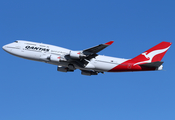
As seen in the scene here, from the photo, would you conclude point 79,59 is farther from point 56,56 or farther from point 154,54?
point 154,54

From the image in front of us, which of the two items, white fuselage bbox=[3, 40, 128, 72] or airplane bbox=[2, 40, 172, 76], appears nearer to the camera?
airplane bbox=[2, 40, 172, 76]

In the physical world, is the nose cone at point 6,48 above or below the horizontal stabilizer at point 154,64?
above

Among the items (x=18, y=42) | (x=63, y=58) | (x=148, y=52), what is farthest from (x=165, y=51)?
(x=18, y=42)

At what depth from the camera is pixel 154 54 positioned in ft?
152

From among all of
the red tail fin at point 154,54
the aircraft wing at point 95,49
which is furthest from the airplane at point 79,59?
the aircraft wing at point 95,49

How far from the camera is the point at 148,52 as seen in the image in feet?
154

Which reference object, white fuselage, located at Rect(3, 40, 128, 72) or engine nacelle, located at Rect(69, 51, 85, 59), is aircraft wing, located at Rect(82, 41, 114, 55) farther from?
white fuselage, located at Rect(3, 40, 128, 72)

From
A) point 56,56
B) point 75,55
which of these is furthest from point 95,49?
point 56,56

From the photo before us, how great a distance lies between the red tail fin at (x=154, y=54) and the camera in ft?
150

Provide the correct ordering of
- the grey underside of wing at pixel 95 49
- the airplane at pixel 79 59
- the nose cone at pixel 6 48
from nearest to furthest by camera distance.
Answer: the grey underside of wing at pixel 95 49
the airplane at pixel 79 59
the nose cone at pixel 6 48

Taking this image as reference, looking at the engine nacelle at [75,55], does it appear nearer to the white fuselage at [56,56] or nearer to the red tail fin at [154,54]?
the white fuselage at [56,56]

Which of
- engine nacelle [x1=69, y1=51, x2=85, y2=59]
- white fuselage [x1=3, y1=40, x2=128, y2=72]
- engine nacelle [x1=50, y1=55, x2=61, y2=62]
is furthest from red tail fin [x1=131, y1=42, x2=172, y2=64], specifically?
engine nacelle [x1=50, y1=55, x2=61, y2=62]

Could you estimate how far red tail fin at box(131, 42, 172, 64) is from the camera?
45.8 m

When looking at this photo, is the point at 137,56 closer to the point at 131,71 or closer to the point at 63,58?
the point at 131,71
